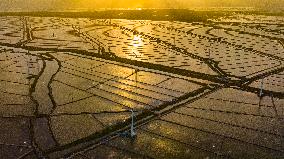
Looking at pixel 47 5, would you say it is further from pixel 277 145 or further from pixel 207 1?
pixel 277 145

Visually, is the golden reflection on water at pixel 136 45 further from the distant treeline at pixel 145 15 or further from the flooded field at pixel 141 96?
the distant treeline at pixel 145 15

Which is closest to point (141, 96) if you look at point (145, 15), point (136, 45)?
point (136, 45)

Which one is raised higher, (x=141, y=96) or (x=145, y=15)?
(x=145, y=15)

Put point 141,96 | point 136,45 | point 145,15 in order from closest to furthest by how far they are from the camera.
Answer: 1. point 141,96
2. point 136,45
3. point 145,15

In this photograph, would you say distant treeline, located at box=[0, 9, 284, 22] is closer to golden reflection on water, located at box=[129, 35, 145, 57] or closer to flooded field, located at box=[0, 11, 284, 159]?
flooded field, located at box=[0, 11, 284, 159]

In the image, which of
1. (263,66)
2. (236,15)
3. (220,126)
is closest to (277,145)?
(220,126)

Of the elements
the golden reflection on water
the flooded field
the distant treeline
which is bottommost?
the flooded field

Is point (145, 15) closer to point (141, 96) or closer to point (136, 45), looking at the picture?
point (136, 45)

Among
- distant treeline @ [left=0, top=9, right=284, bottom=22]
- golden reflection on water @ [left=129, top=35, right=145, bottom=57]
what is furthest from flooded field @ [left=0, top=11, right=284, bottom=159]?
distant treeline @ [left=0, top=9, right=284, bottom=22]

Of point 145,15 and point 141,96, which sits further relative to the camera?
point 145,15
